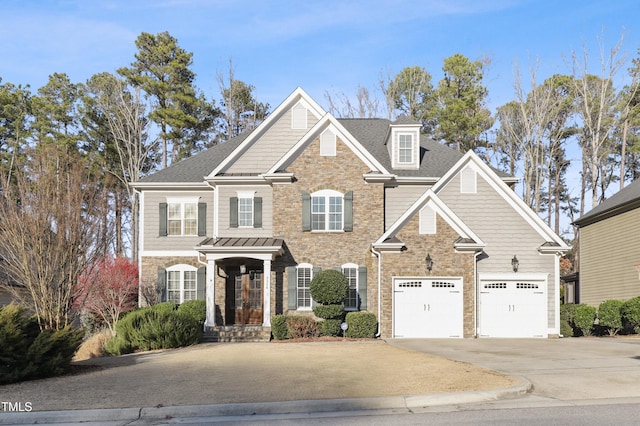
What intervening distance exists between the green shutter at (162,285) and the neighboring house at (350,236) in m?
0.05

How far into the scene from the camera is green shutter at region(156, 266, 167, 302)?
2703 cm

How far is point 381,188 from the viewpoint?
26.0m

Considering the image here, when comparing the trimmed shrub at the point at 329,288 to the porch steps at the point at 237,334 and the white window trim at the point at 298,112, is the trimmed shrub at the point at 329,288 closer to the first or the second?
the porch steps at the point at 237,334

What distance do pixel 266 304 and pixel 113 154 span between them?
26349 millimetres

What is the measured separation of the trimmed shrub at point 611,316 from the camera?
2527 centimetres

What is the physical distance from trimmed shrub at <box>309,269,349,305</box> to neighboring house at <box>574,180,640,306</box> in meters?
12.6

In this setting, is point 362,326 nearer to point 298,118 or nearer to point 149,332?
point 149,332

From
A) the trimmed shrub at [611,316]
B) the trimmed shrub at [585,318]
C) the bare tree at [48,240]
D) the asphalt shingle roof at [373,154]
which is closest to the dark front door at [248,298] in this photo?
the asphalt shingle roof at [373,154]

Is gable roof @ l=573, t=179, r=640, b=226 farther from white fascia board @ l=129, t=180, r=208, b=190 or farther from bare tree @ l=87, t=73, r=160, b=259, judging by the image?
bare tree @ l=87, t=73, r=160, b=259

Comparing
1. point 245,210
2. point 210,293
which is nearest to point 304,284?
point 210,293

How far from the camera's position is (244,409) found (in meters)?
9.99

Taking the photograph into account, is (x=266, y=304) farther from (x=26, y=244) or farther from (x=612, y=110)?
(x=612, y=110)

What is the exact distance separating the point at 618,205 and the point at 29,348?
82.4ft

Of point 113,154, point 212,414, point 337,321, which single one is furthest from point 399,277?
point 113,154
